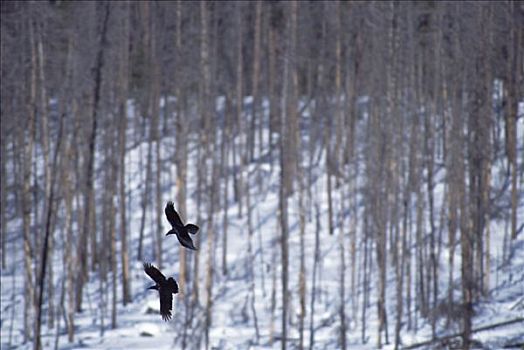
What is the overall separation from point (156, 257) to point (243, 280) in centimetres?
321

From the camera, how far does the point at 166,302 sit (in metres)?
2.83

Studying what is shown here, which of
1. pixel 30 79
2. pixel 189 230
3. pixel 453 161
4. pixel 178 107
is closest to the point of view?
pixel 189 230

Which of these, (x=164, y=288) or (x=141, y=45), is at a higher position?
(x=141, y=45)

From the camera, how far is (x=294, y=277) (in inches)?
939

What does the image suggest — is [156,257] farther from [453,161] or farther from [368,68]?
[453,161]

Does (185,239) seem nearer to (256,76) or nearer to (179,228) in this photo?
(179,228)

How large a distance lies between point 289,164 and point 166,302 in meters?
23.8

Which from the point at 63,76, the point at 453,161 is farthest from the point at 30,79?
the point at 453,161

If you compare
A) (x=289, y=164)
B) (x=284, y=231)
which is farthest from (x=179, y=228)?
(x=289, y=164)

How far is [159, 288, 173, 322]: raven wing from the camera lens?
2.79 metres

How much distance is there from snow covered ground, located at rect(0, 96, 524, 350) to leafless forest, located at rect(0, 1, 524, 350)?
10 cm

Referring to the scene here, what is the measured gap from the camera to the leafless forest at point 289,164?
18734mm

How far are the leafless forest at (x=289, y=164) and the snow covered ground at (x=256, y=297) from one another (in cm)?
10

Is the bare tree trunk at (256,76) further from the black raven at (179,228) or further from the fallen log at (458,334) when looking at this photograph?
the black raven at (179,228)
